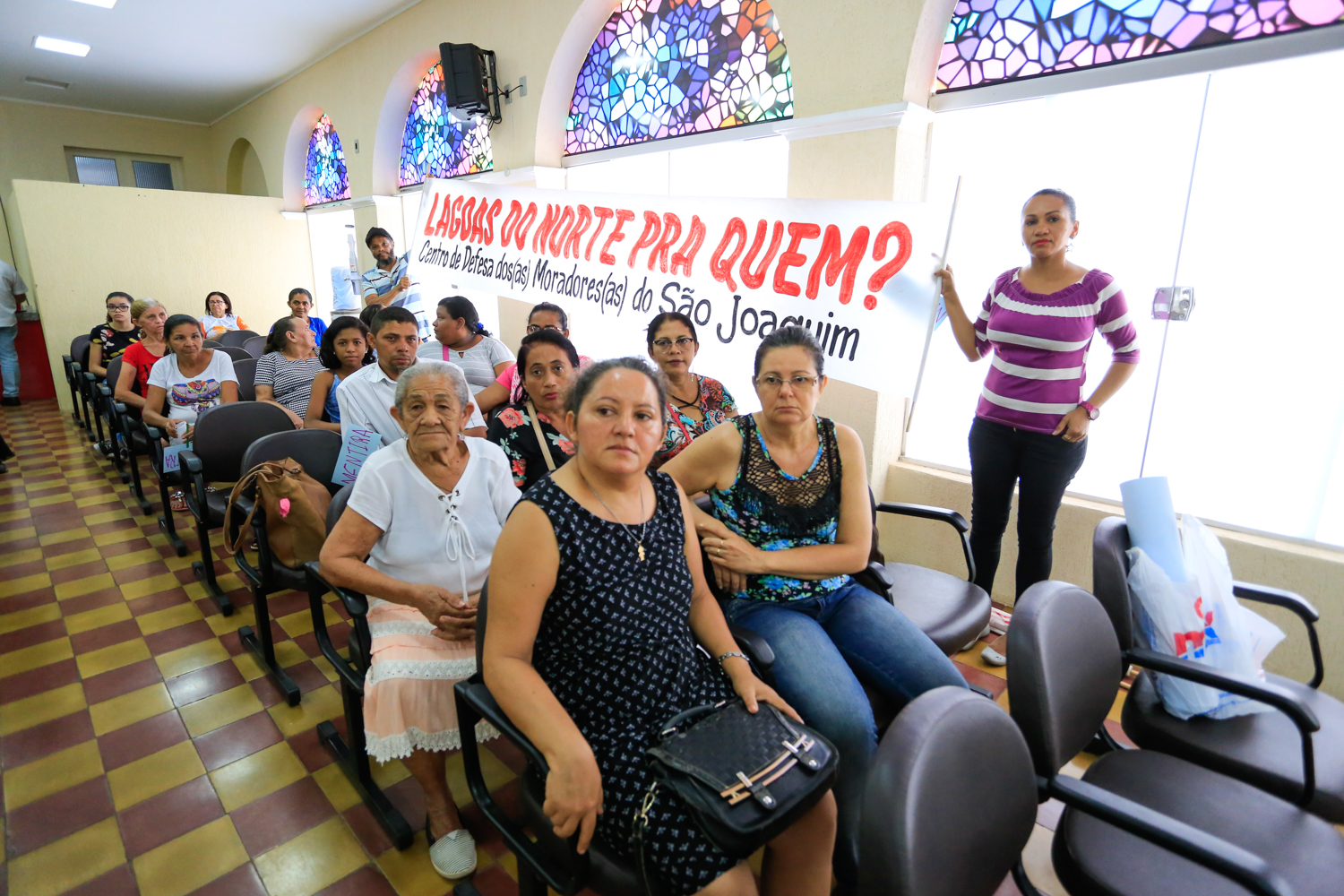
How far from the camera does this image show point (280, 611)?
2.89 meters

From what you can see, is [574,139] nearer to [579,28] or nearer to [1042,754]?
[579,28]

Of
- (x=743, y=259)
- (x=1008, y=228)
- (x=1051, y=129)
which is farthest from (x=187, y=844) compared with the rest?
(x=1051, y=129)

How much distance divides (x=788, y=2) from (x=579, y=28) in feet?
5.81

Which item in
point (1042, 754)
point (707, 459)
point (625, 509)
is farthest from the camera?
point (707, 459)

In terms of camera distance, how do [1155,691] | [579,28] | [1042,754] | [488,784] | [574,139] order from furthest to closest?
[574,139] < [579,28] < [488,784] < [1155,691] < [1042,754]

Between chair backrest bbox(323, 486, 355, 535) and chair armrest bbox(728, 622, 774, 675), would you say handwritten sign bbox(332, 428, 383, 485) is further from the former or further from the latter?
chair armrest bbox(728, 622, 774, 675)

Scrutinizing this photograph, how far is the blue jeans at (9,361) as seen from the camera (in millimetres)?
7070

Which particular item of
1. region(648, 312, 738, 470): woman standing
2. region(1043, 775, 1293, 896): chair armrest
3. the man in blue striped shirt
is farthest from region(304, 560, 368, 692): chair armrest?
the man in blue striped shirt

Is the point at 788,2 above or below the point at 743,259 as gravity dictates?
above

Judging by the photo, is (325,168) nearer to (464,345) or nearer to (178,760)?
(464,345)

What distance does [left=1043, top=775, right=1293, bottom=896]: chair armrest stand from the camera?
900mm

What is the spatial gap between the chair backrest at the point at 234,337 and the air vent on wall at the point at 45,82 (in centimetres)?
465

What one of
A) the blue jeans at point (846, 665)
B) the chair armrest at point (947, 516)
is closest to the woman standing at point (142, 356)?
the blue jeans at point (846, 665)

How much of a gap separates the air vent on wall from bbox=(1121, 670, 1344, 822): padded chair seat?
37.7 feet
